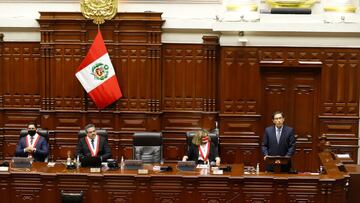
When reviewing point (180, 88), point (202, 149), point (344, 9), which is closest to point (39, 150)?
point (202, 149)

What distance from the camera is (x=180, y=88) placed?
492 inches

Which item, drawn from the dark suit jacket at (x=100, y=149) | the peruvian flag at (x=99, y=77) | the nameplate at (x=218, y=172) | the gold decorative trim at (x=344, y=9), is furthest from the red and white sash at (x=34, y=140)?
the gold decorative trim at (x=344, y=9)

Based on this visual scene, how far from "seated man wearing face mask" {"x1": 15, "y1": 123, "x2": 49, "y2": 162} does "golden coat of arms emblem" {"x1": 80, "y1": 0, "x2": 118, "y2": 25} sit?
2.50m

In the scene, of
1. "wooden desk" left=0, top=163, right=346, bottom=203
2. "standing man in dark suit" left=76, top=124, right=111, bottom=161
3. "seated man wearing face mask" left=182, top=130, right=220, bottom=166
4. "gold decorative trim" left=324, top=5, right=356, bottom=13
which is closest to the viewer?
"wooden desk" left=0, top=163, right=346, bottom=203

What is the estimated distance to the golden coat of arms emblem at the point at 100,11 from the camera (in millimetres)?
12156

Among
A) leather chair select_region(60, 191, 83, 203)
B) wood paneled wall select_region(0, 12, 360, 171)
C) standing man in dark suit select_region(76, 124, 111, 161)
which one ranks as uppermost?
wood paneled wall select_region(0, 12, 360, 171)

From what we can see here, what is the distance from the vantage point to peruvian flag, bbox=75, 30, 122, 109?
1217 centimetres

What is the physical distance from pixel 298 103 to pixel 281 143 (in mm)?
1926

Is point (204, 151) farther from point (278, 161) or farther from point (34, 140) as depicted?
point (34, 140)

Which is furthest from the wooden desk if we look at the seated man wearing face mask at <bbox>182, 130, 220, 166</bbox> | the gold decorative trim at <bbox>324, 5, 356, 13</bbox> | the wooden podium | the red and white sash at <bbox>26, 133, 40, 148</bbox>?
the gold decorative trim at <bbox>324, 5, 356, 13</bbox>

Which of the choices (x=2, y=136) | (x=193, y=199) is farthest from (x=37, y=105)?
(x=193, y=199)

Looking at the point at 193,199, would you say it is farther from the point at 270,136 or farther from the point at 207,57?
the point at 207,57

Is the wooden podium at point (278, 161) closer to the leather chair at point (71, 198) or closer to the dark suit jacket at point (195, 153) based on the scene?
the dark suit jacket at point (195, 153)

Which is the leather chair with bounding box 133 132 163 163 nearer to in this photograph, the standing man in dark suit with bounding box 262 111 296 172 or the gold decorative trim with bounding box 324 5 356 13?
the standing man in dark suit with bounding box 262 111 296 172
